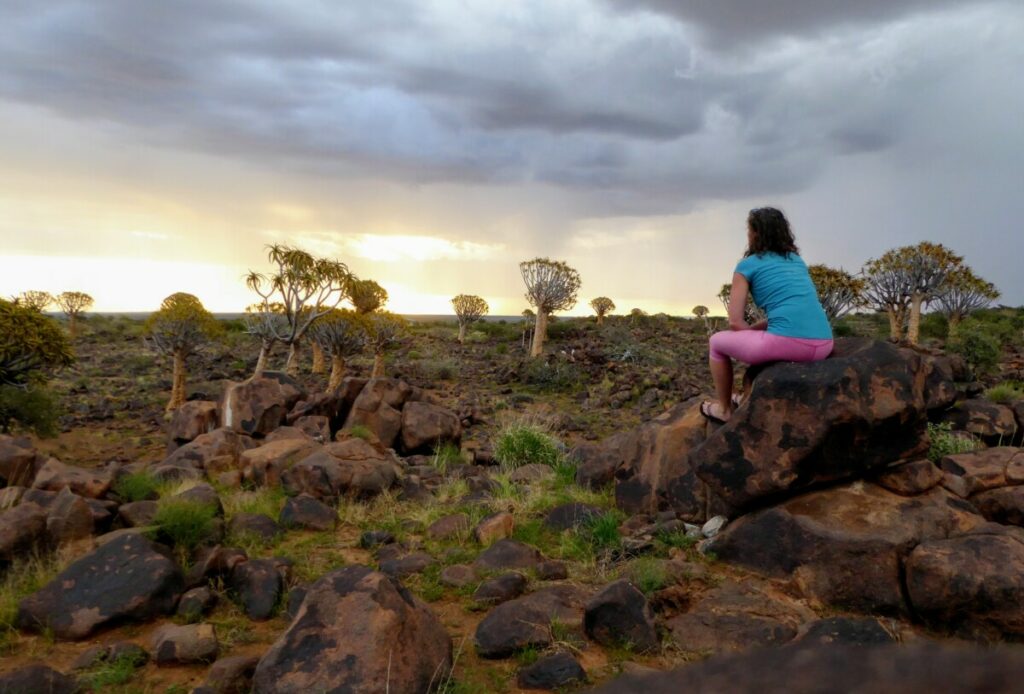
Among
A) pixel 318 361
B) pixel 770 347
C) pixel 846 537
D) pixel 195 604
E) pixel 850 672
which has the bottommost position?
pixel 195 604

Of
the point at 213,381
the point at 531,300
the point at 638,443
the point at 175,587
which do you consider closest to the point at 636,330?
the point at 531,300

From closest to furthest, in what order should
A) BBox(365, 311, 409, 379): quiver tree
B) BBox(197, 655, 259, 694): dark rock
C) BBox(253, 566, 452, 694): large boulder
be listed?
BBox(253, 566, 452, 694): large boulder → BBox(197, 655, 259, 694): dark rock → BBox(365, 311, 409, 379): quiver tree

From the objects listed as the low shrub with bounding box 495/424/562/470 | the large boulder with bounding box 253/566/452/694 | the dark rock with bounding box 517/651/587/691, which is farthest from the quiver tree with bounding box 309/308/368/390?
the dark rock with bounding box 517/651/587/691

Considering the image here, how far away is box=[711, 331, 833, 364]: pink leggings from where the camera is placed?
6.27 m

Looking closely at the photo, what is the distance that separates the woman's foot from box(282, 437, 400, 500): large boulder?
14.6 feet

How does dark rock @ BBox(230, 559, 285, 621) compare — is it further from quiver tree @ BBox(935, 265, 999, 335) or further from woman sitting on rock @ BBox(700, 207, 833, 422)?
quiver tree @ BBox(935, 265, 999, 335)

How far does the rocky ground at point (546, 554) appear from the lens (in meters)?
4.52

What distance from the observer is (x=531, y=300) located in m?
35.0

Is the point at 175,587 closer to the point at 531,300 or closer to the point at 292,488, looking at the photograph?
the point at 292,488

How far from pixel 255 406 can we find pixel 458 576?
32.2ft

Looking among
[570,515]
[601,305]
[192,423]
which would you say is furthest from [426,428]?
[601,305]

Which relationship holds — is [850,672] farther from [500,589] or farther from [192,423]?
Answer: [192,423]

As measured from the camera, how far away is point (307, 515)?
8.10m

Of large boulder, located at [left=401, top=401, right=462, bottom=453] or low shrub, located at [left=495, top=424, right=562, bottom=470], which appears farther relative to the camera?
large boulder, located at [left=401, top=401, right=462, bottom=453]
